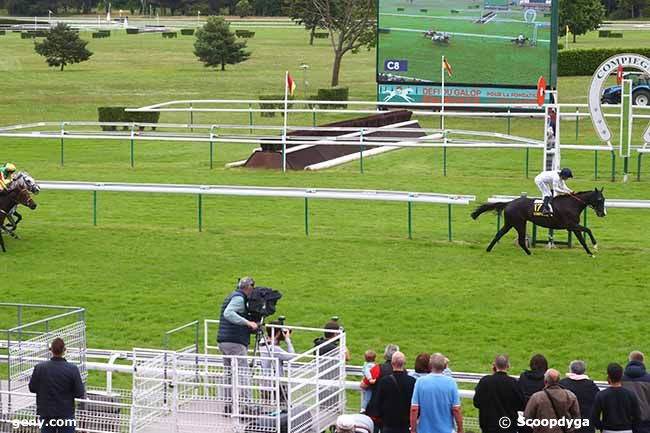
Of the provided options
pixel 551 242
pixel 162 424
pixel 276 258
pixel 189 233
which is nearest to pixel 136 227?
pixel 189 233

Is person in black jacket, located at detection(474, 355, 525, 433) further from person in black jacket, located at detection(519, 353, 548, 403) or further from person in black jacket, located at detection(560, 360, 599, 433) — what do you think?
person in black jacket, located at detection(560, 360, 599, 433)

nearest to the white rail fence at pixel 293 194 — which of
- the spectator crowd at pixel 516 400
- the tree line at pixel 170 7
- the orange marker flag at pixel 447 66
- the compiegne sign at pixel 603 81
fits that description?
the compiegne sign at pixel 603 81

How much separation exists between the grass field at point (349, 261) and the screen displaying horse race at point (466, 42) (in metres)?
5.67

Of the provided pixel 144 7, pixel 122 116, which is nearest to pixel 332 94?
pixel 122 116

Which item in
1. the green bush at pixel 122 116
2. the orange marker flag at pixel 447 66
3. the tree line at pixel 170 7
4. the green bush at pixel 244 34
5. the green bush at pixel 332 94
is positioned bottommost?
the green bush at pixel 122 116

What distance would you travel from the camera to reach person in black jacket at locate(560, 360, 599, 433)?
319 inches

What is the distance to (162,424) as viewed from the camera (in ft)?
28.8

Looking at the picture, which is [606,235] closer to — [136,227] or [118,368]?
[136,227]

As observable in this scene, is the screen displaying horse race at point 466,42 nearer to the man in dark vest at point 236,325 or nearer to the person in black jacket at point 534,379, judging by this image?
the man in dark vest at point 236,325

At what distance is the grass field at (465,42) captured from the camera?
102 feet

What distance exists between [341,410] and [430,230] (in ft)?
30.3

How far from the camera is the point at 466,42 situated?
106ft

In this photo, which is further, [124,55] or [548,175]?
[124,55]

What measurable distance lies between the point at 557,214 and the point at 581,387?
8.20 meters
